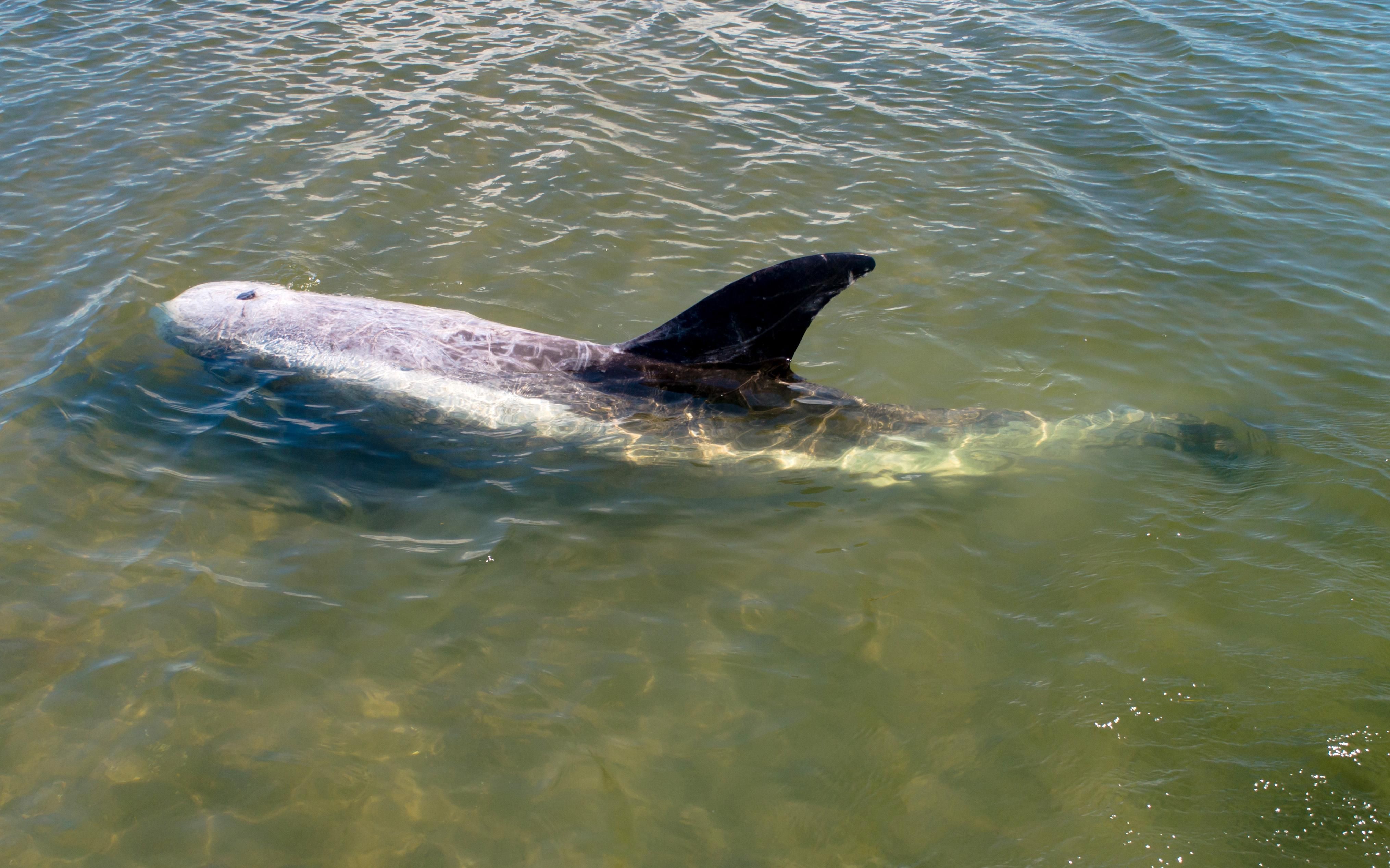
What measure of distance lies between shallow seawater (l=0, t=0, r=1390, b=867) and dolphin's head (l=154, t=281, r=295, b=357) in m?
0.25

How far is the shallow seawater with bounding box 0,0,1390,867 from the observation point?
4.23m

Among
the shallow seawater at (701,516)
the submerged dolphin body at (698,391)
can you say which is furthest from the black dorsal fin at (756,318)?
the shallow seawater at (701,516)

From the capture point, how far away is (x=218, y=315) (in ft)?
25.0

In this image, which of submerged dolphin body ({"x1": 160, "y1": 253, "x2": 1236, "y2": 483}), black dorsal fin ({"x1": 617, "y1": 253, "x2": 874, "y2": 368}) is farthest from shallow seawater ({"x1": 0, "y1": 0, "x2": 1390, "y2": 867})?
black dorsal fin ({"x1": 617, "y1": 253, "x2": 874, "y2": 368})

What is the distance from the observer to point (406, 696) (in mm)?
4777

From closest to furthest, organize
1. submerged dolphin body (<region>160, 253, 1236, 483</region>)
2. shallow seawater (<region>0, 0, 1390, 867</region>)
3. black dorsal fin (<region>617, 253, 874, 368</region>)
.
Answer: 1. shallow seawater (<region>0, 0, 1390, 867</region>)
2. black dorsal fin (<region>617, 253, 874, 368</region>)
3. submerged dolphin body (<region>160, 253, 1236, 483</region>)

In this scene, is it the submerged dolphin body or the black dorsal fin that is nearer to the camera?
the black dorsal fin

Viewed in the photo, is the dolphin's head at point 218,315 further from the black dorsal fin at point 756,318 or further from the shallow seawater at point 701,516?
the black dorsal fin at point 756,318

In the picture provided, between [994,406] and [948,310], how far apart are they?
156 centimetres

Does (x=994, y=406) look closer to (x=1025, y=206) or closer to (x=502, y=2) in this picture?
(x=1025, y=206)

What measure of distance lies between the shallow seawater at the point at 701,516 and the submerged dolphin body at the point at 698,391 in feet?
0.76

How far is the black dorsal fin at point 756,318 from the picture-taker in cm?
633

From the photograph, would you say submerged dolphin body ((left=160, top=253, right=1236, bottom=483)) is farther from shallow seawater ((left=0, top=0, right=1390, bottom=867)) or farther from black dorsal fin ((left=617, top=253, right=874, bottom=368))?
shallow seawater ((left=0, top=0, right=1390, bottom=867))

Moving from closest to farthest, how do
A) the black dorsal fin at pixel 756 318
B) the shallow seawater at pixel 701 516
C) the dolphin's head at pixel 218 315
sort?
1. the shallow seawater at pixel 701 516
2. the black dorsal fin at pixel 756 318
3. the dolphin's head at pixel 218 315
